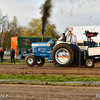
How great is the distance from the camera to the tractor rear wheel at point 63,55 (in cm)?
1038

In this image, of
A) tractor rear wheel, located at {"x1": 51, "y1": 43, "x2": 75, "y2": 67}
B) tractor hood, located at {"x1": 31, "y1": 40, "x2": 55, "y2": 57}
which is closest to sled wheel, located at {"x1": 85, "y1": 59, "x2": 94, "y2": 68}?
tractor rear wheel, located at {"x1": 51, "y1": 43, "x2": 75, "y2": 67}

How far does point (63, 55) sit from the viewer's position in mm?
10633

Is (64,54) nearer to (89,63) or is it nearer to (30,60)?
(89,63)

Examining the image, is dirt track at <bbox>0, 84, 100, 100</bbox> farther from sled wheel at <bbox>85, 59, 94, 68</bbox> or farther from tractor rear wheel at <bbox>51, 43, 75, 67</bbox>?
sled wheel at <bbox>85, 59, 94, 68</bbox>

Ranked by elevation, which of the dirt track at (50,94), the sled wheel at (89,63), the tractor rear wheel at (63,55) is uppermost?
the tractor rear wheel at (63,55)

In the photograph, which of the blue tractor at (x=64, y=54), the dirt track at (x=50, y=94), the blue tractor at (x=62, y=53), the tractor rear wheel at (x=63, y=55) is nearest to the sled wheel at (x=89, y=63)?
the blue tractor at (x=64, y=54)

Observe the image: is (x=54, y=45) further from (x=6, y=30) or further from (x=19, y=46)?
(x=6, y=30)

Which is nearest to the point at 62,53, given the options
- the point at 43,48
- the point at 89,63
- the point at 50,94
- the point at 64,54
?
the point at 64,54

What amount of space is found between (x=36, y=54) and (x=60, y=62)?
1989 millimetres

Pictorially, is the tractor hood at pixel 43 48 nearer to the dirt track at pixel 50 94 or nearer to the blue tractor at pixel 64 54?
the blue tractor at pixel 64 54

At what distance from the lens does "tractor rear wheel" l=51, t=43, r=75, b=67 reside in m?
10.4

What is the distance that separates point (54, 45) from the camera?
1148 centimetres

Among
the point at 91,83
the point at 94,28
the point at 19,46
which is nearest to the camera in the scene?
the point at 91,83

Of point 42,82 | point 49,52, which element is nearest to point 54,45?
point 49,52
